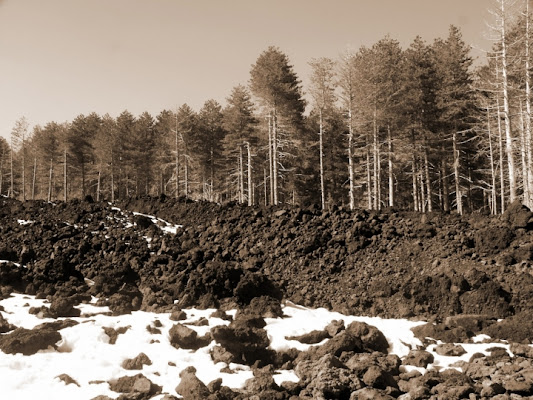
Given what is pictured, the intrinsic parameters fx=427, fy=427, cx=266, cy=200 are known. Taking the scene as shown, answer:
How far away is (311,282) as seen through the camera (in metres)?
11.6

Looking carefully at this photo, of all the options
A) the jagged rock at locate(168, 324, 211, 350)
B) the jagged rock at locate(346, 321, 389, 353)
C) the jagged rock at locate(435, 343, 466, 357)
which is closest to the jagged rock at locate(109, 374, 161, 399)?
the jagged rock at locate(168, 324, 211, 350)

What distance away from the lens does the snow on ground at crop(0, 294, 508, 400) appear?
682 cm

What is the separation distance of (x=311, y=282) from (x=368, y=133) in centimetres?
1583

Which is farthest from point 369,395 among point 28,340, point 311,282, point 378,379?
point 28,340

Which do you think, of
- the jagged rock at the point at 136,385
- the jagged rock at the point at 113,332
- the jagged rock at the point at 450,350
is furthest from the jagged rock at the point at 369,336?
the jagged rock at the point at 113,332

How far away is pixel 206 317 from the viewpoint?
965 cm

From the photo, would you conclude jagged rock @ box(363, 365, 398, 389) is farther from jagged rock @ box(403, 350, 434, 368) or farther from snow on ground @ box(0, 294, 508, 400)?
snow on ground @ box(0, 294, 508, 400)

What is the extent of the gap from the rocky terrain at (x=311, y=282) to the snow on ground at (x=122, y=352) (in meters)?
0.27

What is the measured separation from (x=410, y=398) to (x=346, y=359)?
1.53 metres

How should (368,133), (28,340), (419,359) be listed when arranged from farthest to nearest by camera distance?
(368,133), (28,340), (419,359)

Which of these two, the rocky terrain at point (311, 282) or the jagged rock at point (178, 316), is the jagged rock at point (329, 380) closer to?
the rocky terrain at point (311, 282)

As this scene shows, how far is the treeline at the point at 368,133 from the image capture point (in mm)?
22281

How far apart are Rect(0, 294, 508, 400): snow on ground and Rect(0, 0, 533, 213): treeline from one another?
33.8ft

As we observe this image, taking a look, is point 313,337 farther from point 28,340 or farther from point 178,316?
point 28,340
